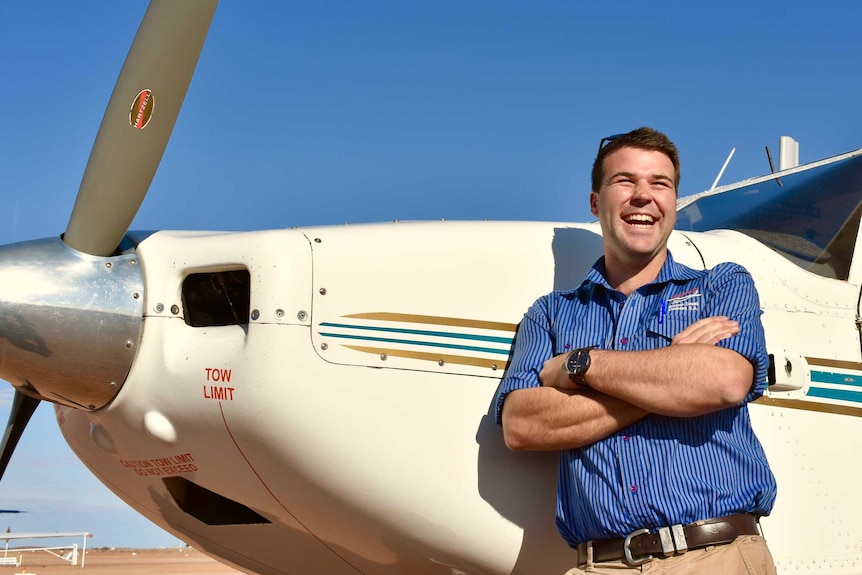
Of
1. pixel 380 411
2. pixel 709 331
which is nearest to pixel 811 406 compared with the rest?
pixel 709 331

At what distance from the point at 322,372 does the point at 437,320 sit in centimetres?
60

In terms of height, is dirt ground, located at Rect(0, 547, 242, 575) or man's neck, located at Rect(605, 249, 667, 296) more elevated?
man's neck, located at Rect(605, 249, 667, 296)

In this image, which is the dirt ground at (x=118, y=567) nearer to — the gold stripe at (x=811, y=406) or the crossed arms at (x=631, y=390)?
the gold stripe at (x=811, y=406)

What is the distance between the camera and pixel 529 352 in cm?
409

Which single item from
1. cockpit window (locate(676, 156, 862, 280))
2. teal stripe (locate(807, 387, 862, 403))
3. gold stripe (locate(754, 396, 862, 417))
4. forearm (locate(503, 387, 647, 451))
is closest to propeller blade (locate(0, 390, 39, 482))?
forearm (locate(503, 387, 647, 451))

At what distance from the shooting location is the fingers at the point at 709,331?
11.9 ft

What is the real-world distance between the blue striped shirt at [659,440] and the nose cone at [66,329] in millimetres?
1783

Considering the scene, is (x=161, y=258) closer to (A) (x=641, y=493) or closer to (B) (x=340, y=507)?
(B) (x=340, y=507)

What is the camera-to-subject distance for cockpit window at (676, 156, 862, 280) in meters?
5.39

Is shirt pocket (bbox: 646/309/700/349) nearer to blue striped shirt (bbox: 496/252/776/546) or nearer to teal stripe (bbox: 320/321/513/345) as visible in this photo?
blue striped shirt (bbox: 496/252/776/546)

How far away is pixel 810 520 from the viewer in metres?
4.71

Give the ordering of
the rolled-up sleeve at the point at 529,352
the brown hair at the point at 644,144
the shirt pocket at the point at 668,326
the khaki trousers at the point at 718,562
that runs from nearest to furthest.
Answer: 1. the khaki trousers at the point at 718,562
2. the shirt pocket at the point at 668,326
3. the rolled-up sleeve at the point at 529,352
4. the brown hair at the point at 644,144

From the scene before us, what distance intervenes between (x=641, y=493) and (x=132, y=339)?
239cm

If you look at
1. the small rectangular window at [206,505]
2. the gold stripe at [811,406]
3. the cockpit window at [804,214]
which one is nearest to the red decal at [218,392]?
the small rectangular window at [206,505]
